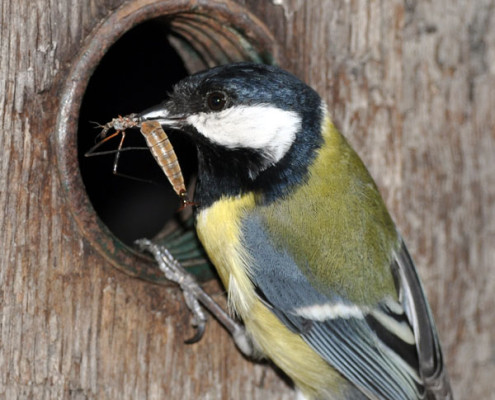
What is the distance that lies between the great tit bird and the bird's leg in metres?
Answer: 0.07

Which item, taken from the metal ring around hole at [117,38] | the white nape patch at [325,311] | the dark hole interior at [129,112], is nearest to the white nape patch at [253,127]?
the metal ring around hole at [117,38]

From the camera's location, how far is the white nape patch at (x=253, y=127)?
185 cm

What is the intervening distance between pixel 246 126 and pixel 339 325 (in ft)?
1.80

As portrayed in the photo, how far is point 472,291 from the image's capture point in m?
2.40

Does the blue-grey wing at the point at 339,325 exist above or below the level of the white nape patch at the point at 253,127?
below

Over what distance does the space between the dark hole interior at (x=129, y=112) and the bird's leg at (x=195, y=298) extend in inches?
23.7

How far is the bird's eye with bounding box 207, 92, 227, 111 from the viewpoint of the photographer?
1834 mm

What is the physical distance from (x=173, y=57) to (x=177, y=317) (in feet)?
3.48

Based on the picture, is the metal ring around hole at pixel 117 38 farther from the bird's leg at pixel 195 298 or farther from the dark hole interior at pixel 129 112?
the dark hole interior at pixel 129 112

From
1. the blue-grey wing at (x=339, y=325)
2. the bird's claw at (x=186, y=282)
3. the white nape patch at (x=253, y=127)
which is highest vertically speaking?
the white nape patch at (x=253, y=127)

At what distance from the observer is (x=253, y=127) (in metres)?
1.86

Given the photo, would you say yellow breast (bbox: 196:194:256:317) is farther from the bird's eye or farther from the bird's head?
the bird's eye

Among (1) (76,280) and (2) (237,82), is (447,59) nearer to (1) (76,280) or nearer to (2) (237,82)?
(2) (237,82)

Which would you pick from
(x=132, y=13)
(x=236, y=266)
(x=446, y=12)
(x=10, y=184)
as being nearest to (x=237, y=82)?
(x=132, y=13)
